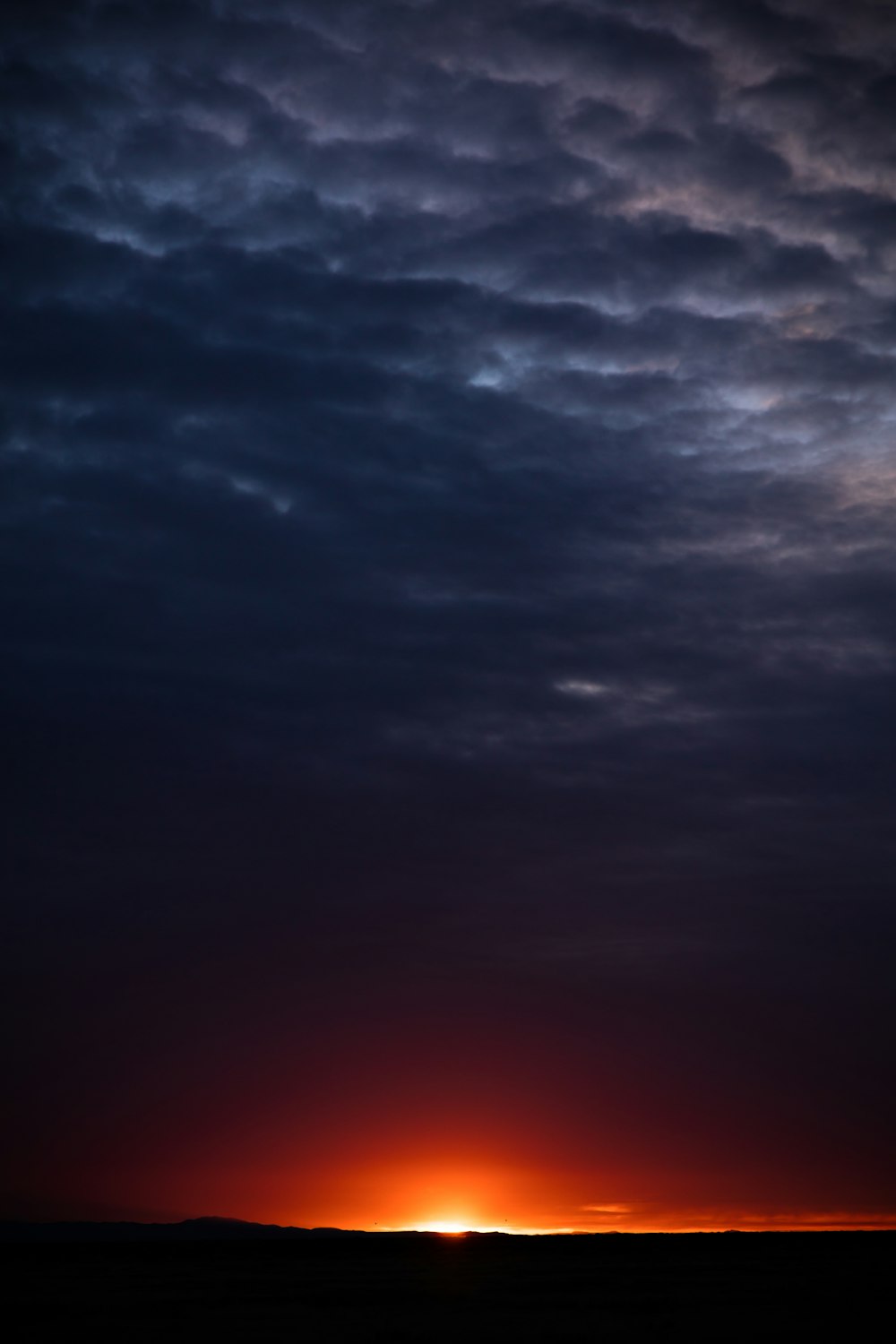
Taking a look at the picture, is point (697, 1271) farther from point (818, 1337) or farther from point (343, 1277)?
point (818, 1337)

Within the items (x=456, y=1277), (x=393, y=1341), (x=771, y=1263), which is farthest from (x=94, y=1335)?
(x=771, y=1263)

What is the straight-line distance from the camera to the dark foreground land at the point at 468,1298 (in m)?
35.7

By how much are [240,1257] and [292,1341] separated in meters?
60.7

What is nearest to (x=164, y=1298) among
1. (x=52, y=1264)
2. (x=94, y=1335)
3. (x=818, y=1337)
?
(x=94, y=1335)

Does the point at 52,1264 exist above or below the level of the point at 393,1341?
below

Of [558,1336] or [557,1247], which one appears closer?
[558,1336]

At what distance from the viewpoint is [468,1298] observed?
1797 inches

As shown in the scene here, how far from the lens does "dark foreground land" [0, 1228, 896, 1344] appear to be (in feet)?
117

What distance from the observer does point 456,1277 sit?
5703cm

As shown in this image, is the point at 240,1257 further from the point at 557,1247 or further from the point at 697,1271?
the point at 697,1271

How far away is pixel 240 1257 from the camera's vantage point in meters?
89.0

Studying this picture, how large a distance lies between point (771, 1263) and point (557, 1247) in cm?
3857

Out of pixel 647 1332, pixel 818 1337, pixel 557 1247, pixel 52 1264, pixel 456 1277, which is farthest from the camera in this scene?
pixel 557 1247

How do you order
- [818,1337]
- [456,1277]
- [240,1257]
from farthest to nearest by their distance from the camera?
[240,1257]
[456,1277]
[818,1337]
